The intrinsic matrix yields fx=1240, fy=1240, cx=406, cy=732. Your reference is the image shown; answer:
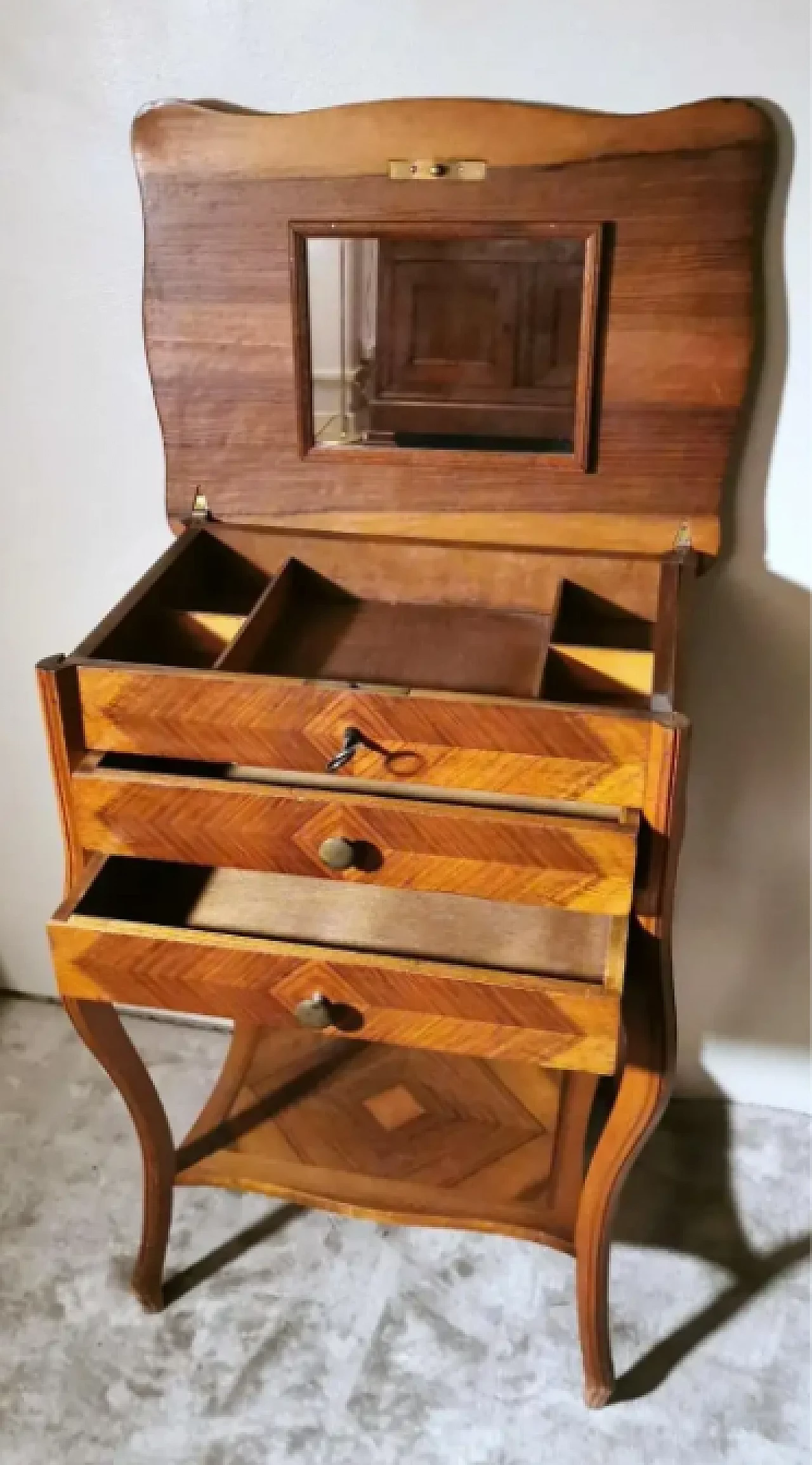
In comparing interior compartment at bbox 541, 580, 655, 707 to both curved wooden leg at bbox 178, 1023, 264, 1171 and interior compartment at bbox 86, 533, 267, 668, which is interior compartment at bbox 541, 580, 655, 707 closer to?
interior compartment at bbox 86, 533, 267, 668

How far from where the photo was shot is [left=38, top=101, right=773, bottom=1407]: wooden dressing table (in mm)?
1073

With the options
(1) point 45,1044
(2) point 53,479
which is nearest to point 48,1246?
(1) point 45,1044

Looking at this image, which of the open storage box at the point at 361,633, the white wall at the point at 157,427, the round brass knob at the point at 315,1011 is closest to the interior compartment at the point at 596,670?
the open storage box at the point at 361,633

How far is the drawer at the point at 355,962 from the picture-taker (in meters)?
1.04

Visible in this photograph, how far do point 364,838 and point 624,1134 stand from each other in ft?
1.43

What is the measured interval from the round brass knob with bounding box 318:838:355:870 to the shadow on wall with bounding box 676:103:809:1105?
1.12 feet

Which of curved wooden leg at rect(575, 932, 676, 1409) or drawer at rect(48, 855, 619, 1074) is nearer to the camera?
drawer at rect(48, 855, 619, 1074)

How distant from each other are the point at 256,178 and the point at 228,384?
8.3 inches

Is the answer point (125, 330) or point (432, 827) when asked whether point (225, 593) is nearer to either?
point (125, 330)

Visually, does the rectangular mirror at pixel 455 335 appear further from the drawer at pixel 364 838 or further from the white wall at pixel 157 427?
the drawer at pixel 364 838

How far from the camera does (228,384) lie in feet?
4.44

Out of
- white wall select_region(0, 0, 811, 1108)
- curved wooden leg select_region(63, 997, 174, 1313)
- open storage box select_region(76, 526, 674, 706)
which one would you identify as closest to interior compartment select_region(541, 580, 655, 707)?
open storage box select_region(76, 526, 674, 706)

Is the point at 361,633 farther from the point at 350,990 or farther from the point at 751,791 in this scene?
the point at 751,791

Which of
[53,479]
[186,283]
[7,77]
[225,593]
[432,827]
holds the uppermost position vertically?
[7,77]
